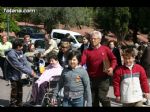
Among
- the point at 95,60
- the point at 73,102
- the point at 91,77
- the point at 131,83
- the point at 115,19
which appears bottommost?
the point at 73,102

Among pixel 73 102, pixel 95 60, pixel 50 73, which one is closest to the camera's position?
pixel 73 102

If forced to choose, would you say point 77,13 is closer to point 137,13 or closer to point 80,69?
point 137,13

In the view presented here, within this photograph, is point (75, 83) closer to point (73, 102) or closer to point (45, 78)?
point (73, 102)

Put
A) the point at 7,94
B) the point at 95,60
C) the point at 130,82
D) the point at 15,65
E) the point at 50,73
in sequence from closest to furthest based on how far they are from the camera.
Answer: the point at 130,82 < the point at 95,60 < the point at 50,73 < the point at 15,65 < the point at 7,94

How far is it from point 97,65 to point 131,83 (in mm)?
1067

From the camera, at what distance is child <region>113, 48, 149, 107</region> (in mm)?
6680

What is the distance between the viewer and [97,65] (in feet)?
25.1

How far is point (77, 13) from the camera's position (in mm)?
52094

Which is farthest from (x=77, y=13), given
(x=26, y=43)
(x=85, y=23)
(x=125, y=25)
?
(x=26, y=43)

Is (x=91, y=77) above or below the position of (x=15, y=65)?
below

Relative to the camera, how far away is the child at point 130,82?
668 centimetres

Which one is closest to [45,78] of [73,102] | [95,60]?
[95,60]

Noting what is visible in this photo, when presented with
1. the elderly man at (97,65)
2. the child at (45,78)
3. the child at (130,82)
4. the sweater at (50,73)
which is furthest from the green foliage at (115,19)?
the child at (130,82)

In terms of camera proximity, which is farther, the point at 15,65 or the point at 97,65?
the point at 15,65
